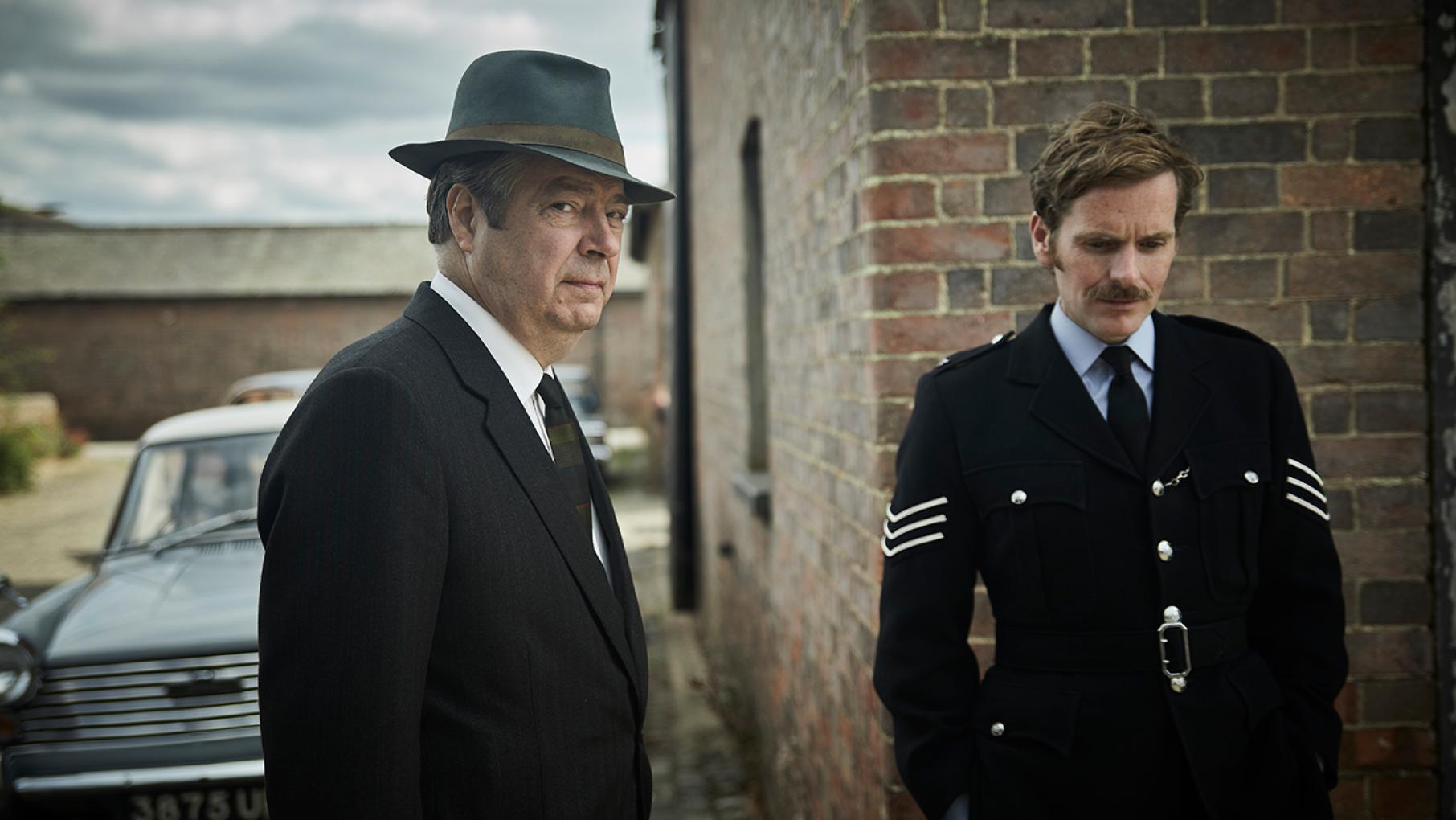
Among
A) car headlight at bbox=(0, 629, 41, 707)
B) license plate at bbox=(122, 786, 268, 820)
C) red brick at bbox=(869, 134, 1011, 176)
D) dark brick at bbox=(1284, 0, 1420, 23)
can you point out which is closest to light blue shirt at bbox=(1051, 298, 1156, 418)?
red brick at bbox=(869, 134, 1011, 176)

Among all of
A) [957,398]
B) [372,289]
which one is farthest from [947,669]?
[372,289]

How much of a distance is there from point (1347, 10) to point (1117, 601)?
5.56 ft

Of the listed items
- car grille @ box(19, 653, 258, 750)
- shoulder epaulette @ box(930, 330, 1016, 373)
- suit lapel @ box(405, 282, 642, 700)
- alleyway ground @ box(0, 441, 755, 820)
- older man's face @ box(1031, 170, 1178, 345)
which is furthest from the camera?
alleyway ground @ box(0, 441, 755, 820)

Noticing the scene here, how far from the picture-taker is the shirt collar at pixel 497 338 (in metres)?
1.80

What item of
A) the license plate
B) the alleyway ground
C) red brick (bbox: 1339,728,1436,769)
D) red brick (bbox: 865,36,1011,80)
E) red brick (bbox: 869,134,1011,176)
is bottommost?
the alleyway ground

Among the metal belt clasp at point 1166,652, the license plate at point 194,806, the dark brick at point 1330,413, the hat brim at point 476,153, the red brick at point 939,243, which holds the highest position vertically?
the hat brim at point 476,153

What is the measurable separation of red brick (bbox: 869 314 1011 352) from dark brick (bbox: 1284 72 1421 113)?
91 cm

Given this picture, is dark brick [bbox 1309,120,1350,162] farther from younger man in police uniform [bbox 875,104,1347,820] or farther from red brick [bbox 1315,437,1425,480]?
younger man in police uniform [bbox 875,104,1347,820]

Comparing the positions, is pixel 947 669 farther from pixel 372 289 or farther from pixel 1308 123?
pixel 372 289

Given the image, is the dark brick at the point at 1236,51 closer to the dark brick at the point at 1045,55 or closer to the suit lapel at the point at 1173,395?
the dark brick at the point at 1045,55

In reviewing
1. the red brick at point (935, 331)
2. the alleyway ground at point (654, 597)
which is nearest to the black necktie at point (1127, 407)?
the red brick at point (935, 331)

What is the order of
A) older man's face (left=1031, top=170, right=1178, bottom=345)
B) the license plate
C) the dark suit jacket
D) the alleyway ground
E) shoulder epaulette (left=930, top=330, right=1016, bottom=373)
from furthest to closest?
the alleyway ground < the license plate < shoulder epaulette (left=930, top=330, right=1016, bottom=373) < older man's face (left=1031, top=170, right=1178, bottom=345) < the dark suit jacket

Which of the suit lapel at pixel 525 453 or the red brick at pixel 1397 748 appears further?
the red brick at pixel 1397 748

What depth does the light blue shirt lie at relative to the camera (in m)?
1.88
